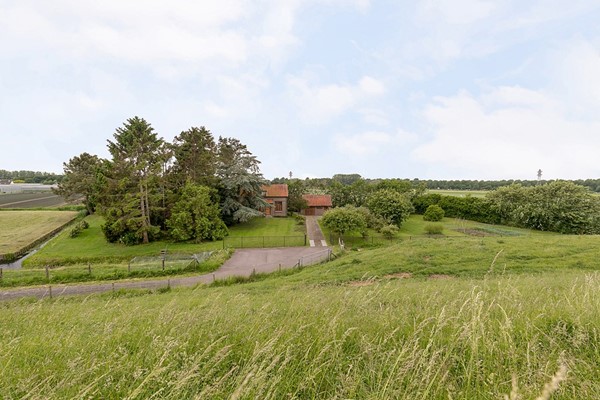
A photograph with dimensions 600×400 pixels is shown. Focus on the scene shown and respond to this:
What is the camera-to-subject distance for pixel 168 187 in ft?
96.3

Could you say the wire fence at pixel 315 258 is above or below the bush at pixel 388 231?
below

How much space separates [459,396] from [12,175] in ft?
866

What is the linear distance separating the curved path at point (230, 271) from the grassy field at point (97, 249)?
478 centimetres

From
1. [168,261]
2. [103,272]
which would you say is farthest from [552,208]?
[103,272]

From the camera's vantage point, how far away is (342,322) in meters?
3.16

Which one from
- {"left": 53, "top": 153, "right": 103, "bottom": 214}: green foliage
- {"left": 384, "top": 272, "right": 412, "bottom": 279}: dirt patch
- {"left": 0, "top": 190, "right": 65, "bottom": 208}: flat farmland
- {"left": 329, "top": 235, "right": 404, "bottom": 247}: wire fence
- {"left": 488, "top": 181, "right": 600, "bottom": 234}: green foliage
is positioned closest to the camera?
{"left": 384, "top": 272, "right": 412, "bottom": 279}: dirt patch

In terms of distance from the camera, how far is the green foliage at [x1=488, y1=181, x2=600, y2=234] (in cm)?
3241

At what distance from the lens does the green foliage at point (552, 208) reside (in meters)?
32.4

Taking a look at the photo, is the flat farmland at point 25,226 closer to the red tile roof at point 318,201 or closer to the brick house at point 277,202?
the brick house at point 277,202

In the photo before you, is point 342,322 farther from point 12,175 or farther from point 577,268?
point 12,175

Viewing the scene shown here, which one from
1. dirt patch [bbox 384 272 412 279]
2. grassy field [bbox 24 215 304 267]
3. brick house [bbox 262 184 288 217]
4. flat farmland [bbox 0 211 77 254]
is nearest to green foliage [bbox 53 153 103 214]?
flat farmland [bbox 0 211 77 254]

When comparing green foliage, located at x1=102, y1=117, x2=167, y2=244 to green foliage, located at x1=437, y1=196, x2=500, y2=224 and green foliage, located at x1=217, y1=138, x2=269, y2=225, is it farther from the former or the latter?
green foliage, located at x1=437, y1=196, x2=500, y2=224

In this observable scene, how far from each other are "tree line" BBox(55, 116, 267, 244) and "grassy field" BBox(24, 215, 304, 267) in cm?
120

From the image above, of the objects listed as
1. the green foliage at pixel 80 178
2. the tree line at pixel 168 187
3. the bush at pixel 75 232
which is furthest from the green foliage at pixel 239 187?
the green foliage at pixel 80 178
